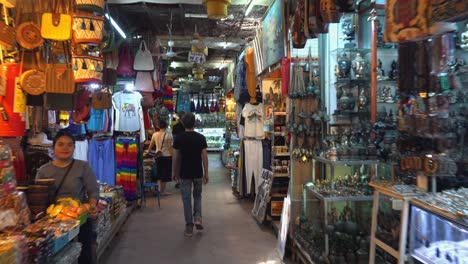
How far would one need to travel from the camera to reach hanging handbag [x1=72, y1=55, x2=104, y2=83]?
154 inches

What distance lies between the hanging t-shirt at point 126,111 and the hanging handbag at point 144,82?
25 cm

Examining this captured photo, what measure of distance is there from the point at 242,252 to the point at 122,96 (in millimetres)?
3576

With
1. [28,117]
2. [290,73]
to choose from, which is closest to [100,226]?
[28,117]

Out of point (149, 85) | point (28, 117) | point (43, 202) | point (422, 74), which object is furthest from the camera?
point (149, 85)

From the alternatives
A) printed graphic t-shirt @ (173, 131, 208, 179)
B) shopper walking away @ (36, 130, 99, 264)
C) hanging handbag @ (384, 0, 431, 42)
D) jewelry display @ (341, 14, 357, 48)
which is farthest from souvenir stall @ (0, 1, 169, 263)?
jewelry display @ (341, 14, 357, 48)

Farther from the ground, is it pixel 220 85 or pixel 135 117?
pixel 220 85

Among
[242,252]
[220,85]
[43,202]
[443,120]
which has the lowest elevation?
[242,252]

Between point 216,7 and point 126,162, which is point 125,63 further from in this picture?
point 216,7

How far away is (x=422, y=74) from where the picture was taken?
2797 millimetres

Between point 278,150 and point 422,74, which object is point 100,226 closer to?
point 278,150

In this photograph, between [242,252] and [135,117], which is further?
[135,117]

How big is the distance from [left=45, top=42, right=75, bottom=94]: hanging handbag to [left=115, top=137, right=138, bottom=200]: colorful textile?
3.23 meters

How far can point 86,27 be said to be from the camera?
348 cm

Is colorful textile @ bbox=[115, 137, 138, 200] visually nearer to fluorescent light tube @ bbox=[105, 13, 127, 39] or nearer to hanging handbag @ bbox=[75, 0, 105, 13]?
fluorescent light tube @ bbox=[105, 13, 127, 39]
